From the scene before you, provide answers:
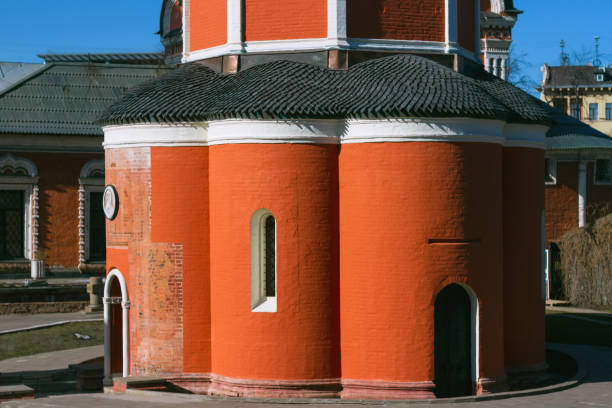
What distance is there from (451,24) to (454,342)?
6.52 meters

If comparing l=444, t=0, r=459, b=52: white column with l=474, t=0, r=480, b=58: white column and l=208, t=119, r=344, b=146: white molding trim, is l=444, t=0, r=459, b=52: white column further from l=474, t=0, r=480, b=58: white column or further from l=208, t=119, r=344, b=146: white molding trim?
l=208, t=119, r=344, b=146: white molding trim

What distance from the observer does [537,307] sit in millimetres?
20625

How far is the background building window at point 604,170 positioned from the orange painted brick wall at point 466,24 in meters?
21.6

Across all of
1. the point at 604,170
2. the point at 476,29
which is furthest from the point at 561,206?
the point at 476,29

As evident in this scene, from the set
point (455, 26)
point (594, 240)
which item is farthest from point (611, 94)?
point (455, 26)

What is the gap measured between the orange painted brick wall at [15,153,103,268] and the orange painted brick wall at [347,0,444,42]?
693 inches

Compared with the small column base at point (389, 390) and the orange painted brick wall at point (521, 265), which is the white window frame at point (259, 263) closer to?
the small column base at point (389, 390)

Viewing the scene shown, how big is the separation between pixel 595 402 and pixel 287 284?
5.82m

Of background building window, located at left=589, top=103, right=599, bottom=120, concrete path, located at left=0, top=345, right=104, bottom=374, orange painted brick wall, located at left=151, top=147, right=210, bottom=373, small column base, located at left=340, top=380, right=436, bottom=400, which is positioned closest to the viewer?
small column base, located at left=340, top=380, right=436, bottom=400

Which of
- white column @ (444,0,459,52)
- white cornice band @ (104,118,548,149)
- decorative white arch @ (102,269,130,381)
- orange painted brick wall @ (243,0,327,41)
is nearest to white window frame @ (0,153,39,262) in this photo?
decorative white arch @ (102,269,130,381)

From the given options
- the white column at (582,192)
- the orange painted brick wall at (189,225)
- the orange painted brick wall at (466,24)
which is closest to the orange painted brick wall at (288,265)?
the orange painted brick wall at (189,225)

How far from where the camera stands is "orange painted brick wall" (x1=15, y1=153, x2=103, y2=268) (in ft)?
115

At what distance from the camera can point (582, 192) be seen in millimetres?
41031

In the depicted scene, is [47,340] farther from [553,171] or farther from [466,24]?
[553,171]
